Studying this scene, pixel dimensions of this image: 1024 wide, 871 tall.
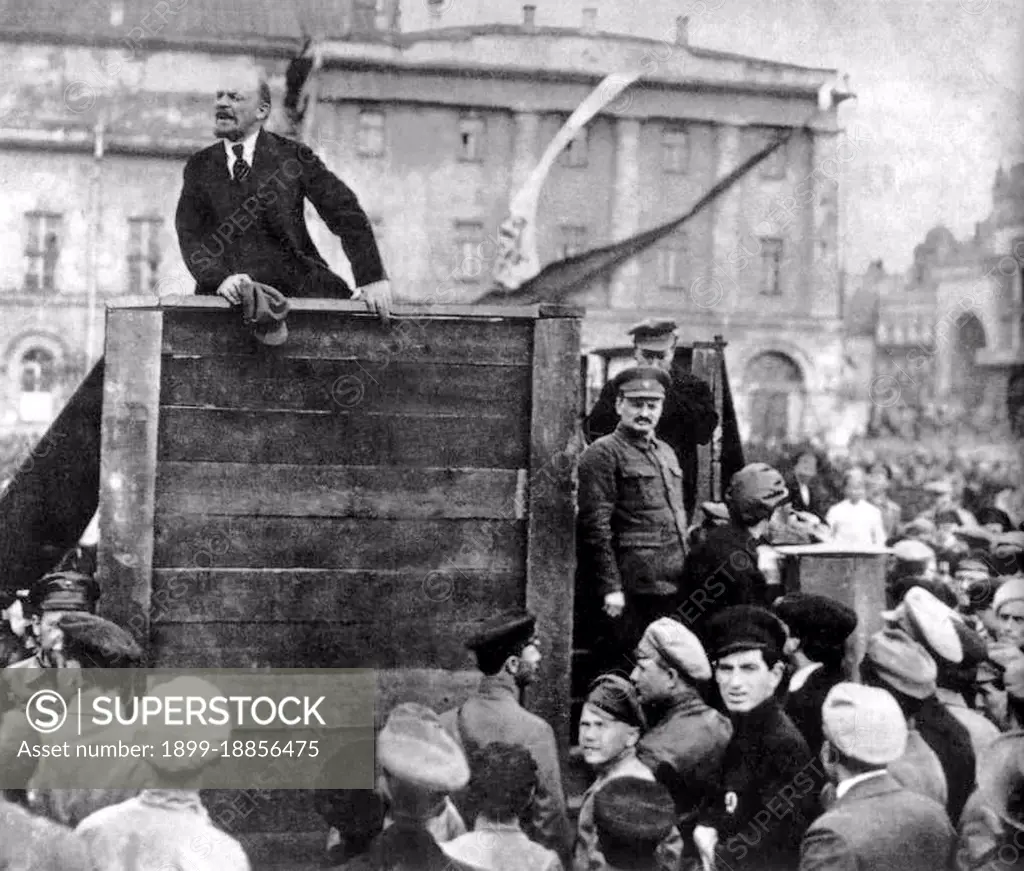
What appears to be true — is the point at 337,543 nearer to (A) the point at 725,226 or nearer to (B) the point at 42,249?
(B) the point at 42,249

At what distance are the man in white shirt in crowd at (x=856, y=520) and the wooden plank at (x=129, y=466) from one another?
14.4 ft

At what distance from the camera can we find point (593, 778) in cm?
302

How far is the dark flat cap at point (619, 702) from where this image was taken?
287cm

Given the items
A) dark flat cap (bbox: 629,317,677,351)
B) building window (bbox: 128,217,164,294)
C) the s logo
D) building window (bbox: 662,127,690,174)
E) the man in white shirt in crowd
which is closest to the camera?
the s logo

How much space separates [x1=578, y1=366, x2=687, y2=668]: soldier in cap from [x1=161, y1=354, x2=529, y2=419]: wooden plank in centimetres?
61

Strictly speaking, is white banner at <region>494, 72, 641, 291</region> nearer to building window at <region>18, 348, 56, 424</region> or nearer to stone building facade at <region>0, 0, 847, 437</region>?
stone building facade at <region>0, 0, 847, 437</region>

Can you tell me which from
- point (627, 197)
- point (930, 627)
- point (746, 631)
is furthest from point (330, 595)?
point (627, 197)

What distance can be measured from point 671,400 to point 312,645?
166cm

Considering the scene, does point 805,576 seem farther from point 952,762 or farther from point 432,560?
point 432,560

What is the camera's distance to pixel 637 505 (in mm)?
3531

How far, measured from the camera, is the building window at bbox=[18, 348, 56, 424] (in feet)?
21.9

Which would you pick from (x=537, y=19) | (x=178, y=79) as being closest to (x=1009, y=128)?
(x=537, y=19)

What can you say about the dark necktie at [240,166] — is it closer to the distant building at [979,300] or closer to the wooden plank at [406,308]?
the wooden plank at [406,308]

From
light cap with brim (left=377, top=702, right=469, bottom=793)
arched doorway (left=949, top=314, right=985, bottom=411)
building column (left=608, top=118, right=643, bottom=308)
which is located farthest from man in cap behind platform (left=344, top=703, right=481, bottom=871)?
arched doorway (left=949, top=314, right=985, bottom=411)
